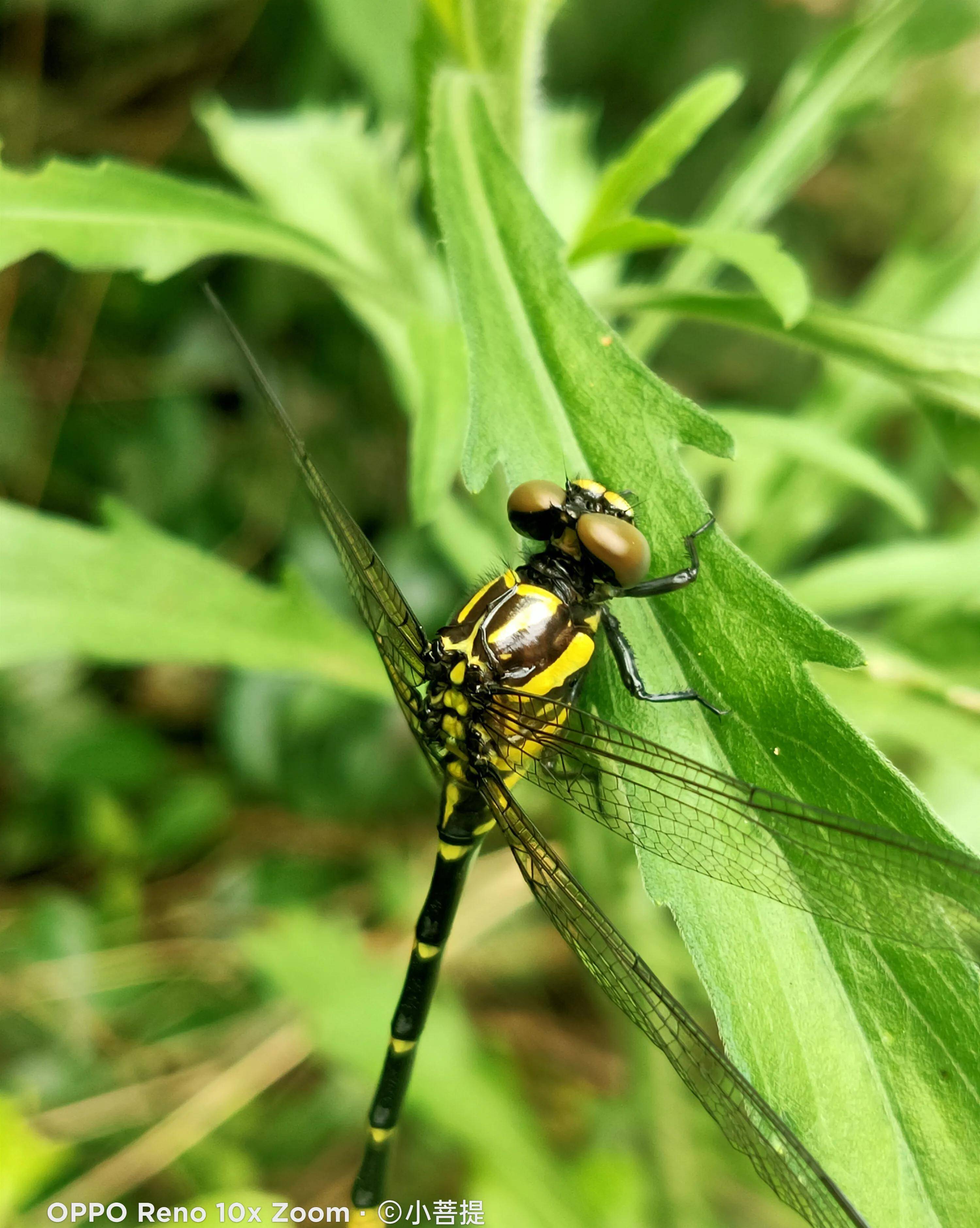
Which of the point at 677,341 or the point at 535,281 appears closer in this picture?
the point at 535,281

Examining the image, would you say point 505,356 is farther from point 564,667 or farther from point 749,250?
point 564,667

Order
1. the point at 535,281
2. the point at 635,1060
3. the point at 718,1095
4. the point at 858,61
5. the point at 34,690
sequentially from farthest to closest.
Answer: the point at 34,690, the point at 635,1060, the point at 858,61, the point at 535,281, the point at 718,1095

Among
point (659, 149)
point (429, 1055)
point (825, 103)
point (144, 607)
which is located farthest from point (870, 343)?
point (429, 1055)

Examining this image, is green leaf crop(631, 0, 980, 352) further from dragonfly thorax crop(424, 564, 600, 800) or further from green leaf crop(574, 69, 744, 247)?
dragonfly thorax crop(424, 564, 600, 800)

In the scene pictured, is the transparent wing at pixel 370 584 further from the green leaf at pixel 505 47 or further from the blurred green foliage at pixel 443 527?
the green leaf at pixel 505 47

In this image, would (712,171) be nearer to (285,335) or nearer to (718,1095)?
(285,335)

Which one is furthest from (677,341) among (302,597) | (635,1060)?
(635,1060)
